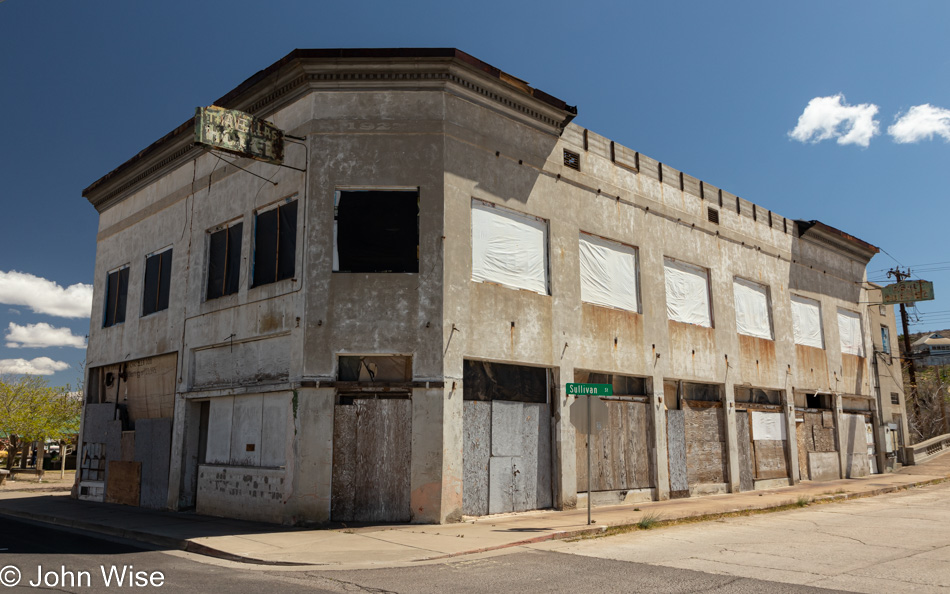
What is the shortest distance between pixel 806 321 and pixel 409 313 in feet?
63.4

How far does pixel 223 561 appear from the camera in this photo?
10.8 meters

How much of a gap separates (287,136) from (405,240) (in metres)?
3.82

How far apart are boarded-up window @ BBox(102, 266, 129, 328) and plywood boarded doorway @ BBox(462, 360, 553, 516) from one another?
13510 millimetres

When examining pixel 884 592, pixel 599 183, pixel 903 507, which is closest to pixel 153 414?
pixel 599 183

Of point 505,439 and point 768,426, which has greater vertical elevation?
point 768,426

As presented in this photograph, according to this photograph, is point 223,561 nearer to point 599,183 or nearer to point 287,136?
point 287,136

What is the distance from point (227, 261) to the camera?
59.0ft

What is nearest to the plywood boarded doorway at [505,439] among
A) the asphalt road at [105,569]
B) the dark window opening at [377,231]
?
the dark window opening at [377,231]

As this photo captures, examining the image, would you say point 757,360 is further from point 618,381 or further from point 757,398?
point 618,381

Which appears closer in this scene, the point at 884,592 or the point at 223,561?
the point at 884,592

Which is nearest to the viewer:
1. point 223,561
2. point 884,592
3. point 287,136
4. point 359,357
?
point 884,592

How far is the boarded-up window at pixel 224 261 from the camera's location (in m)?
17.7

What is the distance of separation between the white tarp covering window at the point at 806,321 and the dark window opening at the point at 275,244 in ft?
64.5

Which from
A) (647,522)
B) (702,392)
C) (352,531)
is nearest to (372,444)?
(352,531)
